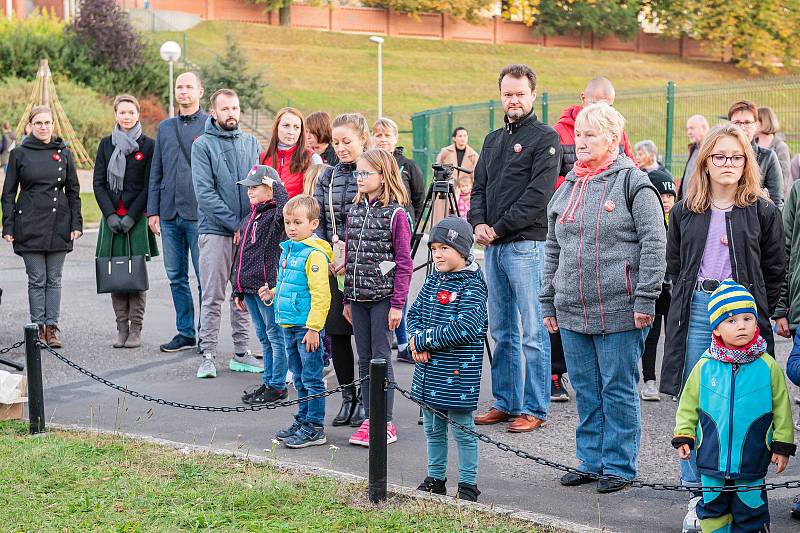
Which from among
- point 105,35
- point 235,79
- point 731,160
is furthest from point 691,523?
point 105,35

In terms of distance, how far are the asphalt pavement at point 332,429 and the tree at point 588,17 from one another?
2737 inches

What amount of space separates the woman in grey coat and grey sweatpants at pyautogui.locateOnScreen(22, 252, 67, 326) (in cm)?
583

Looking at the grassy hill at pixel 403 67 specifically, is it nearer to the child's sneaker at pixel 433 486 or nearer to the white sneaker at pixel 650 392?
the white sneaker at pixel 650 392

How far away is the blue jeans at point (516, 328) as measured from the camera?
7238 mm

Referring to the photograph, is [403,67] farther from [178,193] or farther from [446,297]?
[446,297]

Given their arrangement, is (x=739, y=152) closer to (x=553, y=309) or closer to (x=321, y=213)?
(x=553, y=309)

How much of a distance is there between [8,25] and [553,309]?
43828mm

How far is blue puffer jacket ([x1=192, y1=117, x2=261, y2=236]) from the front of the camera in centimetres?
920

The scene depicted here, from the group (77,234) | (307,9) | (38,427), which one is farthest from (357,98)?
(38,427)

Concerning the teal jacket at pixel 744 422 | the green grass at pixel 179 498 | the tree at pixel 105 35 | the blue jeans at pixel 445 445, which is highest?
the tree at pixel 105 35

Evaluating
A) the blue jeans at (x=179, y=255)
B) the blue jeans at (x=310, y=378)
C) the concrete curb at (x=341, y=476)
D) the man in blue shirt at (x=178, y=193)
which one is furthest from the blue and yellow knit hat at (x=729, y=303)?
the blue jeans at (x=179, y=255)

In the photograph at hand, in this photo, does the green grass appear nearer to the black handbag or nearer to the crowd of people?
the crowd of people

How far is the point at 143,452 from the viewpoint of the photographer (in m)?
6.52

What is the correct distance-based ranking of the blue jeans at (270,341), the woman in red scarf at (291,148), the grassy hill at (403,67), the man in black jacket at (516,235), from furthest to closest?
1. the grassy hill at (403,67)
2. the woman in red scarf at (291,148)
3. the blue jeans at (270,341)
4. the man in black jacket at (516,235)
